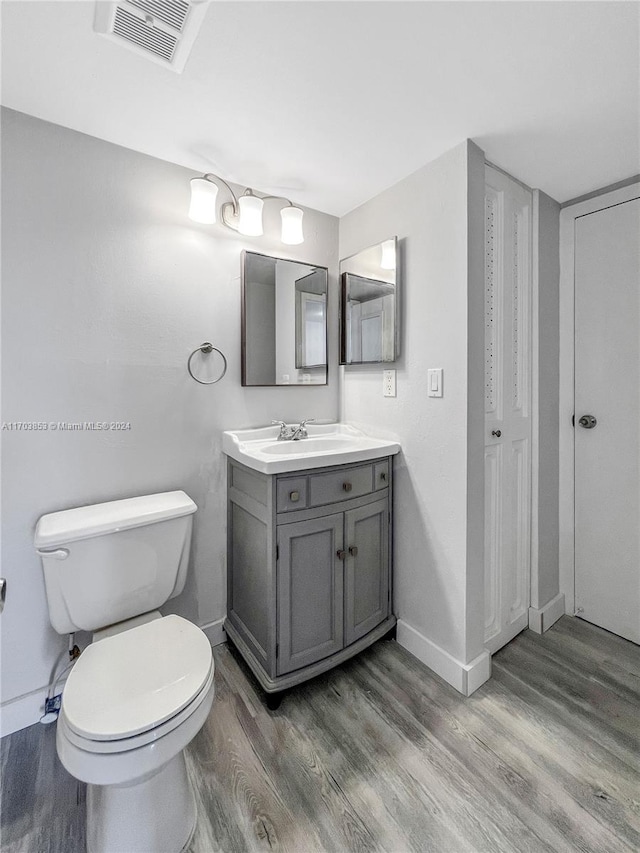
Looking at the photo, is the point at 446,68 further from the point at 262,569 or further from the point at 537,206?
the point at 262,569

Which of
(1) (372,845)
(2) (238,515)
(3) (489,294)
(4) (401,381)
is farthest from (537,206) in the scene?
(1) (372,845)

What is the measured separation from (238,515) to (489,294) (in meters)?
1.49

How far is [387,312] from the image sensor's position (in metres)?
1.84

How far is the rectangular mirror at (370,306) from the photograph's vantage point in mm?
1809

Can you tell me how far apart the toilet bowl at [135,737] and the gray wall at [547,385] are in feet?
5.58

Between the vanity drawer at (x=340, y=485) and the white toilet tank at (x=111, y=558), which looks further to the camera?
the vanity drawer at (x=340, y=485)

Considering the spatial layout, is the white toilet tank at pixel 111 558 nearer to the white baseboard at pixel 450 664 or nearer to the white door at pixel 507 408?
the white baseboard at pixel 450 664

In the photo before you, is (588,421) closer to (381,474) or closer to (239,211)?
(381,474)

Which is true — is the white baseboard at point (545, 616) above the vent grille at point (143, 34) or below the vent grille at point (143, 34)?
below

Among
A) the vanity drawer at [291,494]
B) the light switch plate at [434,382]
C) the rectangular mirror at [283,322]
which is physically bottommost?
the vanity drawer at [291,494]

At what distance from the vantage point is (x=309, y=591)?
60.9 inches

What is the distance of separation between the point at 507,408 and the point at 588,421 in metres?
0.51

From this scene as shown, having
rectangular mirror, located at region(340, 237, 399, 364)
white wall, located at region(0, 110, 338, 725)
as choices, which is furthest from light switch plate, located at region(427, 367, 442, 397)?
white wall, located at region(0, 110, 338, 725)

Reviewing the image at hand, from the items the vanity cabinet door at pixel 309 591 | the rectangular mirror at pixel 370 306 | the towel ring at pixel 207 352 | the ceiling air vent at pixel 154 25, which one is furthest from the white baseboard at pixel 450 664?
the ceiling air vent at pixel 154 25
